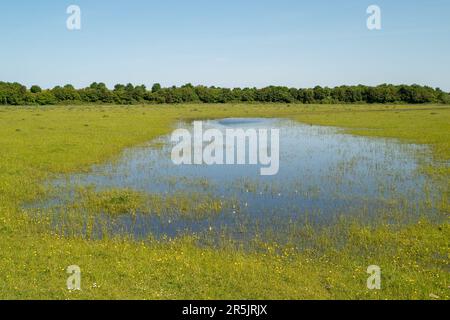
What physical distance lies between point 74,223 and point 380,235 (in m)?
9.49

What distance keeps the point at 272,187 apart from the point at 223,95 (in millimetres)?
118436

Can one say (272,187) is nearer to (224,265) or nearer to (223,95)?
(224,265)

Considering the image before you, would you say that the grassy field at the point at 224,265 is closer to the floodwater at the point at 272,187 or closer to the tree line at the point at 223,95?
the floodwater at the point at 272,187

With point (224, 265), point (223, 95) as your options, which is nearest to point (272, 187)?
point (224, 265)

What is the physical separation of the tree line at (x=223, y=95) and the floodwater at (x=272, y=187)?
96554 mm

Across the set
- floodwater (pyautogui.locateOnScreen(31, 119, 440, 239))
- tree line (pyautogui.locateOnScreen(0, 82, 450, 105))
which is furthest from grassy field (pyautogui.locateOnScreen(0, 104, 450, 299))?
tree line (pyautogui.locateOnScreen(0, 82, 450, 105))

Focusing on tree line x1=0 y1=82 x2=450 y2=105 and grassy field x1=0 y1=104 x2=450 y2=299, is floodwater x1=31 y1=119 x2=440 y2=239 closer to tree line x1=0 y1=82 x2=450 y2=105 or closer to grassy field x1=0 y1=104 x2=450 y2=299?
grassy field x1=0 y1=104 x2=450 y2=299

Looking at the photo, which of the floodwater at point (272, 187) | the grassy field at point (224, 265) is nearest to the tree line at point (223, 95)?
the floodwater at point (272, 187)

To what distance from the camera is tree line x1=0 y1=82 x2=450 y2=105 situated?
113 meters

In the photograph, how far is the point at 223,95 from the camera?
134 meters

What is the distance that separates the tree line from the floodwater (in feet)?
317

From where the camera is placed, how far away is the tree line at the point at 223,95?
112875 millimetres
